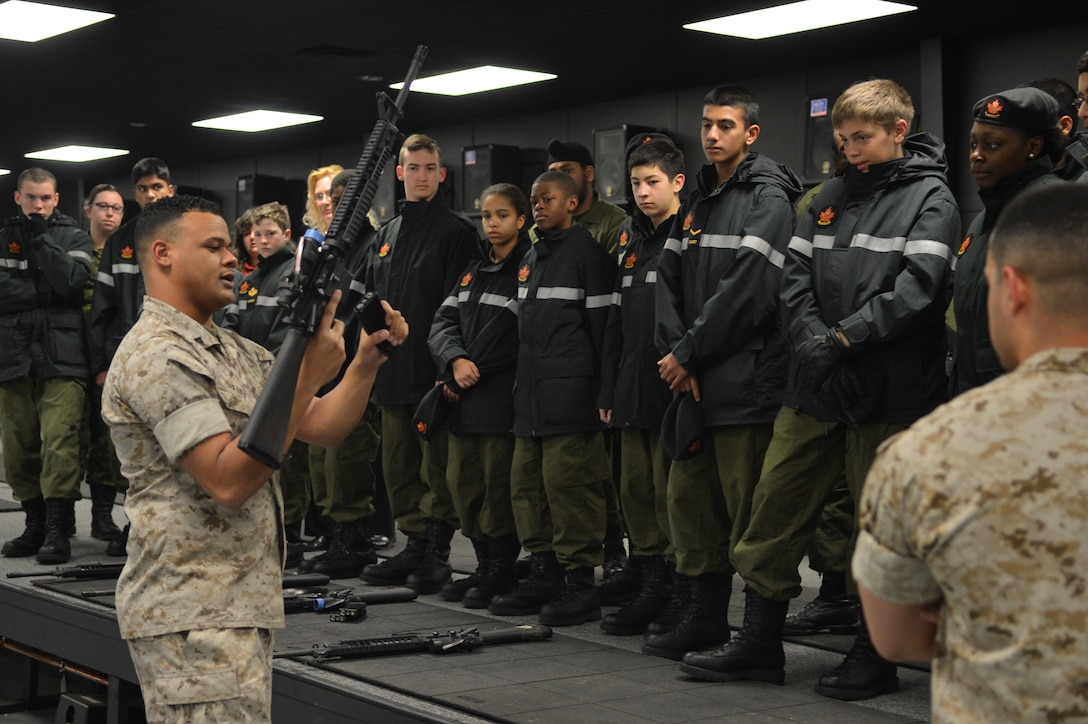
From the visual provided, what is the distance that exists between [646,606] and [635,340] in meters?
0.85

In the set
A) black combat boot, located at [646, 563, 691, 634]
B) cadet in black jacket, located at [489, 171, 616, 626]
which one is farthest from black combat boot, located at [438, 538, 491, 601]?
black combat boot, located at [646, 563, 691, 634]

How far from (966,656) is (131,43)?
640 cm

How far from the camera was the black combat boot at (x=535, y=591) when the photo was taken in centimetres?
443

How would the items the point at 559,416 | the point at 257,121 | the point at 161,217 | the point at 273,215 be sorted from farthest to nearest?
the point at 257,121 < the point at 273,215 < the point at 559,416 < the point at 161,217

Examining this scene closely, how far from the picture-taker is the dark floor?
10.4 ft

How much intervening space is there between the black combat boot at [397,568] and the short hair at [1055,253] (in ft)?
12.8

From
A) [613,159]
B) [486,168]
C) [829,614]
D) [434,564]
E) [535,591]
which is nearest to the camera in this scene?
[829,614]

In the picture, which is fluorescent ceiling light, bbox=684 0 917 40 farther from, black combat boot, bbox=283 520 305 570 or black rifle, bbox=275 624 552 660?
black rifle, bbox=275 624 552 660

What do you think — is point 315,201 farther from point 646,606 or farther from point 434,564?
point 646,606

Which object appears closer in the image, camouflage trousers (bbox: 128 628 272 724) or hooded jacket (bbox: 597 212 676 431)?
camouflage trousers (bbox: 128 628 272 724)

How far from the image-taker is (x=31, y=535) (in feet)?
18.9

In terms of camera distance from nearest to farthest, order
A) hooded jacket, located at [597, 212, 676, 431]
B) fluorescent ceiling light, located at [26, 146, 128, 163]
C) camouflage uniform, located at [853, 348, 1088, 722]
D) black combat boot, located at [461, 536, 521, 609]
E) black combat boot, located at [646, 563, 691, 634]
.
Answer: camouflage uniform, located at [853, 348, 1088, 722], black combat boot, located at [646, 563, 691, 634], hooded jacket, located at [597, 212, 676, 431], black combat boot, located at [461, 536, 521, 609], fluorescent ceiling light, located at [26, 146, 128, 163]

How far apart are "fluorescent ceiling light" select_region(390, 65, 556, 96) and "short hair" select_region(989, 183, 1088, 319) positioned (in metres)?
6.24

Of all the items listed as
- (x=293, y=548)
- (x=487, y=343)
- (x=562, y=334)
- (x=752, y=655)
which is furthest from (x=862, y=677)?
(x=293, y=548)
